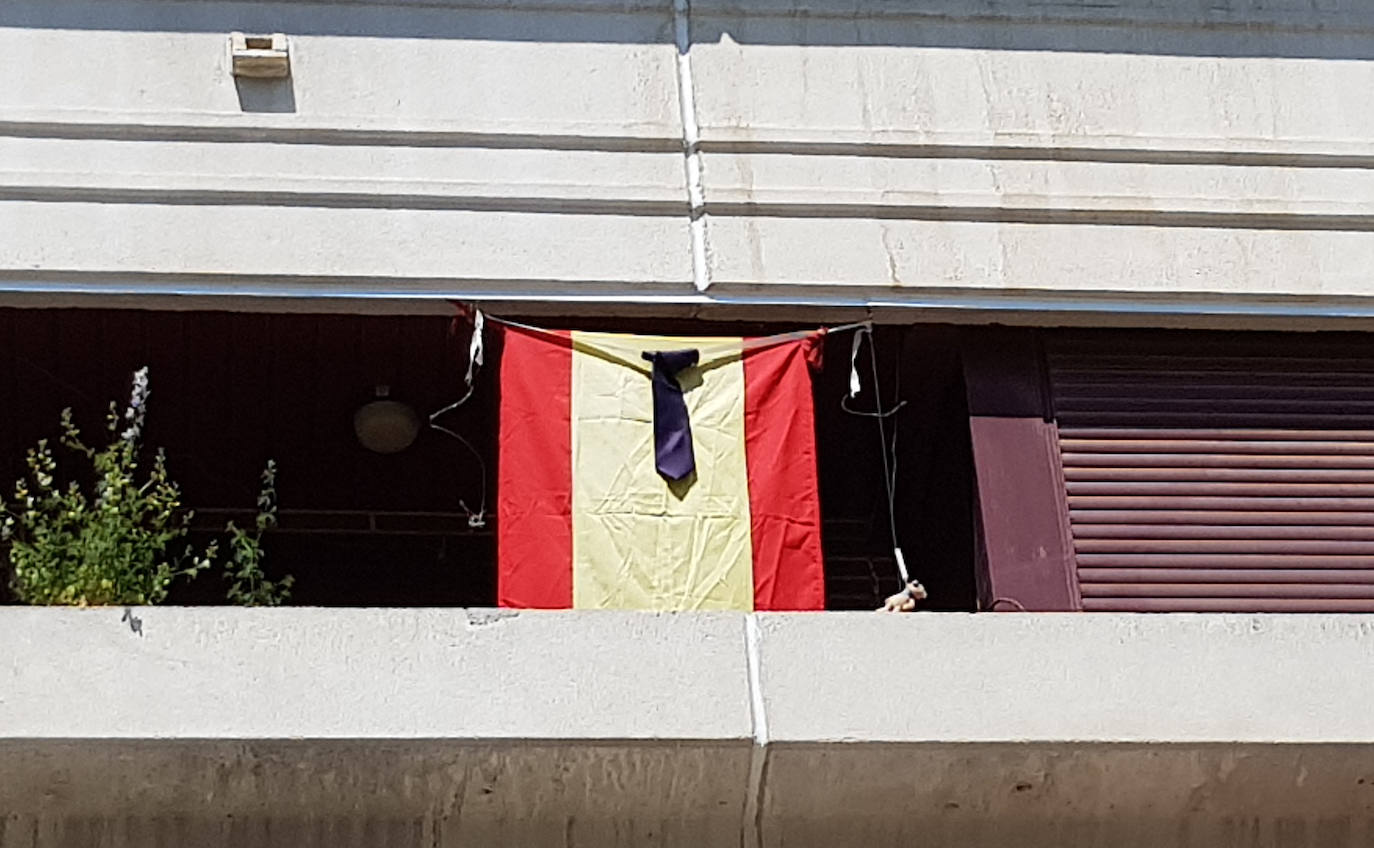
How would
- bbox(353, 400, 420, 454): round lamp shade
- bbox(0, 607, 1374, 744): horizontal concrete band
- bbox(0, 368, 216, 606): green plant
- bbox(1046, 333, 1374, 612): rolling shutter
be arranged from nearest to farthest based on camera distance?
1. bbox(0, 607, 1374, 744): horizontal concrete band
2. bbox(0, 368, 216, 606): green plant
3. bbox(1046, 333, 1374, 612): rolling shutter
4. bbox(353, 400, 420, 454): round lamp shade

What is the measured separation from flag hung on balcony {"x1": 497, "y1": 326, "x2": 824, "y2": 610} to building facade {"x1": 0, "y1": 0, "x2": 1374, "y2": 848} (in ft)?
1.29

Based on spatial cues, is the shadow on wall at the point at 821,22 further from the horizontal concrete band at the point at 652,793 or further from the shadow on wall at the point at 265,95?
the horizontal concrete band at the point at 652,793

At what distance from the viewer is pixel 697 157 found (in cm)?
889

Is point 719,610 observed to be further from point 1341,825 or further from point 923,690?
point 1341,825

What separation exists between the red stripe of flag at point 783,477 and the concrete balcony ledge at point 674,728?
1.99 feet

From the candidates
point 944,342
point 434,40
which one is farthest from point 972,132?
point 434,40

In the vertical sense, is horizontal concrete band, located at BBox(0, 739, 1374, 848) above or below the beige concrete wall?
below

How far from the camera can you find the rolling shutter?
328 inches

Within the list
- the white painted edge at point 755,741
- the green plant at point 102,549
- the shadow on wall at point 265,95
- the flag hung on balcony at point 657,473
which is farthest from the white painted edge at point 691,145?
the green plant at point 102,549

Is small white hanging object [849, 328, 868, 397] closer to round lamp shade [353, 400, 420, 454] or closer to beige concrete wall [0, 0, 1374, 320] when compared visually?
beige concrete wall [0, 0, 1374, 320]

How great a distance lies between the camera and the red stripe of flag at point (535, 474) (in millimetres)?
7777

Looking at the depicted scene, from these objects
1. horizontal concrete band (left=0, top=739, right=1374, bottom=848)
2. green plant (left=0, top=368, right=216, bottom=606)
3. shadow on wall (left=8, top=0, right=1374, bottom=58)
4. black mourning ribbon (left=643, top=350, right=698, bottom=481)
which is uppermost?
shadow on wall (left=8, top=0, right=1374, bottom=58)

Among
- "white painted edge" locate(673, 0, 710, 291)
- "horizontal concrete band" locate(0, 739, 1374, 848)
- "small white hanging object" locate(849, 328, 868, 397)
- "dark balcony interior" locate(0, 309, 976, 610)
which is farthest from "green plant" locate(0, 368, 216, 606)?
"small white hanging object" locate(849, 328, 868, 397)

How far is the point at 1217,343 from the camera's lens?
29.5ft
